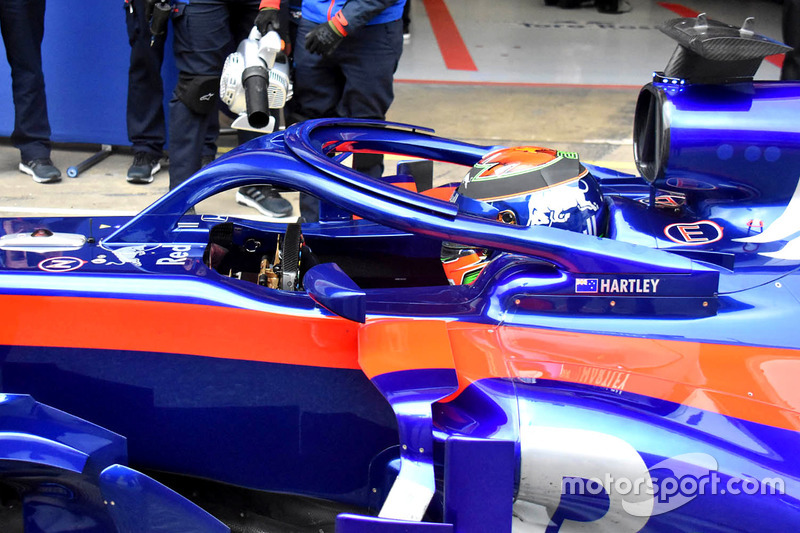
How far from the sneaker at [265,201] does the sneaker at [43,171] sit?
1167mm

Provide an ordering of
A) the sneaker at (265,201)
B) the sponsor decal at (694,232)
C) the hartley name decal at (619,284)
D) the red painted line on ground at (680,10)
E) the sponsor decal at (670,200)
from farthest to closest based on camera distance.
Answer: the red painted line on ground at (680,10)
the sneaker at (265,201)
the sponsor decal at (670,200)
the sponsor decal at (694,232)
the hartley name decal at (619,284)

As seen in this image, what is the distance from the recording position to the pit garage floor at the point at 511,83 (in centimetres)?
507

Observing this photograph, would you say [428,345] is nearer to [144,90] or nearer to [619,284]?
[619,284]

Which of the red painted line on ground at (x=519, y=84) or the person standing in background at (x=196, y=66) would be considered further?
the red painted line on ground at (x=519, y=84)

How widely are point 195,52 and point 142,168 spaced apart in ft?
3.76

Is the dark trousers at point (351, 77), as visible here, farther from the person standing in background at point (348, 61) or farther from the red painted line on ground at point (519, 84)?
the red painted line on ground at point (519, 84)

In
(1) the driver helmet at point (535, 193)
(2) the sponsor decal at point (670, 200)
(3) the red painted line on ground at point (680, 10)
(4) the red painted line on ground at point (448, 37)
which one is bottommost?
(4) the red painted line on ground at point (448, 37)

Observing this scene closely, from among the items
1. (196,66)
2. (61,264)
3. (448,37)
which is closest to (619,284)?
(61,264)

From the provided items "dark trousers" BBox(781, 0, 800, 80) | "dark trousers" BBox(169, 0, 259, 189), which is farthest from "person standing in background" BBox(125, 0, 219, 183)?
"dark trousers" BBox(781, 0, 800, 80)

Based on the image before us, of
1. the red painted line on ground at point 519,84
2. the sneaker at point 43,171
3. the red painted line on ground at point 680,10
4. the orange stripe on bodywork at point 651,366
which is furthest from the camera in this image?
the red painted line on ground at point 680,10

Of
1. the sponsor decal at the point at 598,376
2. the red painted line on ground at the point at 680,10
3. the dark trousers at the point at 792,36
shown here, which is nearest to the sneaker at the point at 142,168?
the sponsor decal at the point at 598,376

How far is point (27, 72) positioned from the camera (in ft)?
16.1

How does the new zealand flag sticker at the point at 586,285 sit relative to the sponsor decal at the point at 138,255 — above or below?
above

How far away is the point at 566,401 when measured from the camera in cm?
196
